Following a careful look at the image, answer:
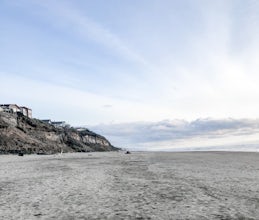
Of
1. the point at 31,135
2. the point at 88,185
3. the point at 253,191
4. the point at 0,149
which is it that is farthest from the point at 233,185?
the point at 31,135

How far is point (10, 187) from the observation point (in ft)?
76.9

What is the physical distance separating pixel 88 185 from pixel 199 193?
719 cm

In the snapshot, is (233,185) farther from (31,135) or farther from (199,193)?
(31,135)

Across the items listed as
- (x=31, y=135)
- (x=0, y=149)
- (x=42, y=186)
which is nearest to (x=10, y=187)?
(x=42, y=186)

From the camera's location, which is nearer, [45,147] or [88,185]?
[88,185]

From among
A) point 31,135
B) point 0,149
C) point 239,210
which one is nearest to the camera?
point 239,210

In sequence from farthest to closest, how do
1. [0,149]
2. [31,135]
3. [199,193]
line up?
[31,135] → [0,149] → [199,193]

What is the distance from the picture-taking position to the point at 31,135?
184 meters

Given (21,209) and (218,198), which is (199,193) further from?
(21,209)

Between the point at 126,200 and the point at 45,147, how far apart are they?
15783cm

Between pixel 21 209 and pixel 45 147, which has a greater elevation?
pixel 45 147

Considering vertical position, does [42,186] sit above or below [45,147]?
below

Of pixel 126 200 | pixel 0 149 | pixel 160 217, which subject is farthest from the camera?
pixel 0 149

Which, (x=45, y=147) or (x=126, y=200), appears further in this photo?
(x=45, y=147)
